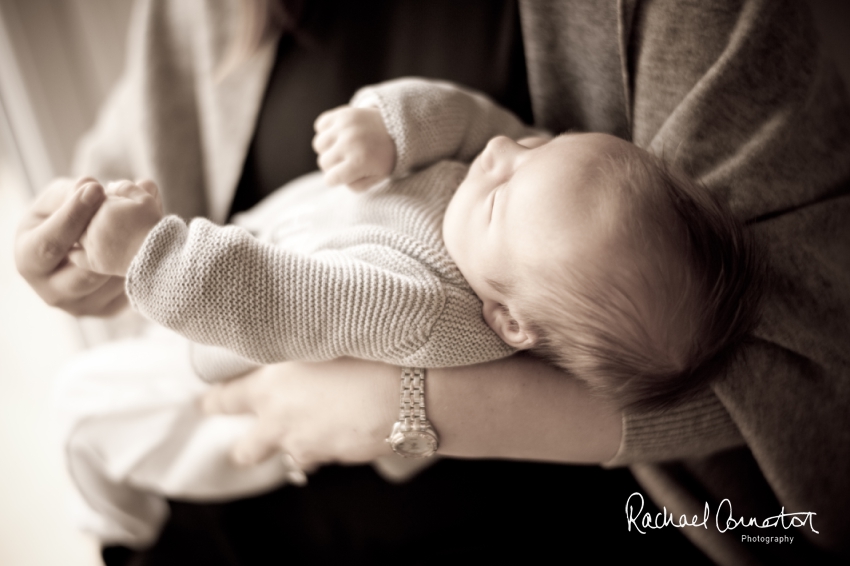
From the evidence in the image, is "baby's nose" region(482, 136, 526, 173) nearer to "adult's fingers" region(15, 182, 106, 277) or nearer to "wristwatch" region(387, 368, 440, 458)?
"wristwatch" region(387, 368, 440, 458)

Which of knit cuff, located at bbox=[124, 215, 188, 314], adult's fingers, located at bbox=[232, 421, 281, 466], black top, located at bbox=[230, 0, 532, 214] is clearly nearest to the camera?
knit cuff, located at bbox=[124, 215, 188, 314]

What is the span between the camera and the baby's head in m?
0.60

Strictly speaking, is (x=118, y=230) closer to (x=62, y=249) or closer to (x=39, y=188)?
(x=62, y=249)

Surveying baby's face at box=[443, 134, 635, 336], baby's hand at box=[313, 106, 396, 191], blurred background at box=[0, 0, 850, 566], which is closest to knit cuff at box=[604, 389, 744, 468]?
baby's face at box=[443, 134, 635, 336]

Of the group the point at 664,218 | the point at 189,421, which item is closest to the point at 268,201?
the point at 189,421

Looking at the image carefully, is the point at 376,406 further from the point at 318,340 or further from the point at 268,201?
the point at 268,201

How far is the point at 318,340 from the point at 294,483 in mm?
572

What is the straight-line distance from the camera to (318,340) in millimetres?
629

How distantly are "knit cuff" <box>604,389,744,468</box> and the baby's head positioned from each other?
0.07 meters

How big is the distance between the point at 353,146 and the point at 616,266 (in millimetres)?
370

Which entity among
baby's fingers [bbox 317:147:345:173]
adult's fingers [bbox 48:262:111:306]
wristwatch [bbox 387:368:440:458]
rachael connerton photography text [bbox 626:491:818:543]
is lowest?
rachael connerton photography text [bbox 626:491:818:543]

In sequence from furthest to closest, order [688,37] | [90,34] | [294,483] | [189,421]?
[90,34]
[294,483]
[189,421]
[688,37]

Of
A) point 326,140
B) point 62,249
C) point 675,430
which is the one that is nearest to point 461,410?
point 675,430

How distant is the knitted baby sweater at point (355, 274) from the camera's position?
56cm
